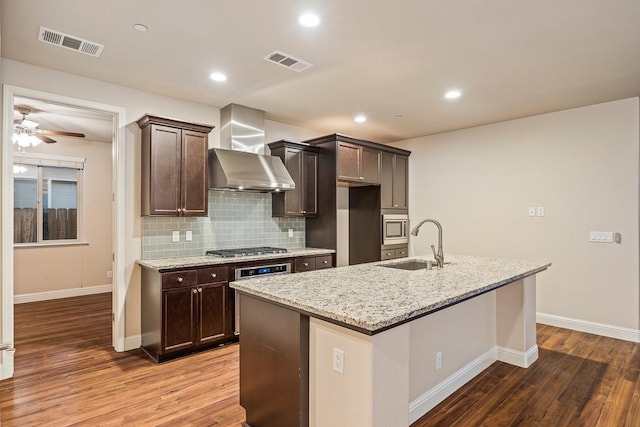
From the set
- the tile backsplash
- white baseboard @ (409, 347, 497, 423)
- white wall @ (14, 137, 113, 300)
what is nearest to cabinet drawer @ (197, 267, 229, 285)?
the tile backsplash

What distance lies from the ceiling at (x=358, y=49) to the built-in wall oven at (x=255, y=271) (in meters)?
1.86

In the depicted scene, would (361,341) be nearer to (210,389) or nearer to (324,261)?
(210,389)

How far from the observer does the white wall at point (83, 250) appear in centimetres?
558

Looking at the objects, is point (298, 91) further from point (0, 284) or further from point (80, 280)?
point (80, 280)

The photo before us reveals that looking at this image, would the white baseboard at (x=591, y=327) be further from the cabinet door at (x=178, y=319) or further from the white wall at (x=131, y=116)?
the white wall at (x=131, y=116)

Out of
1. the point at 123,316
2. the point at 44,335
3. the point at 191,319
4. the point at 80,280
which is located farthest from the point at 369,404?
the point at 80,280

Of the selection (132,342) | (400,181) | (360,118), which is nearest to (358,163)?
(360,118)

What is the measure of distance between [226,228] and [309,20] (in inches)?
105

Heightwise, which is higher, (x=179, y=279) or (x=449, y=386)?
(x=179, y=279)

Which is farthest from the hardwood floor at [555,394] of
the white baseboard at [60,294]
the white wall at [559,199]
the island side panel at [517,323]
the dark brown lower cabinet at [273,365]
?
the white baseboard at [60,294]

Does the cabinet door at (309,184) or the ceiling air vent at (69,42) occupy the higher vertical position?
the ceiling air vent at (69,42)

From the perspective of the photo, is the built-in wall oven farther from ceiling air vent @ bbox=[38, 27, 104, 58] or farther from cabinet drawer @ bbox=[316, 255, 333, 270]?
ceiling air vent @ bbox=[38, 27, 104, 58]

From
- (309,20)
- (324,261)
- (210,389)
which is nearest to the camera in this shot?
(309,20)

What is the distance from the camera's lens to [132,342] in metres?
3.62
